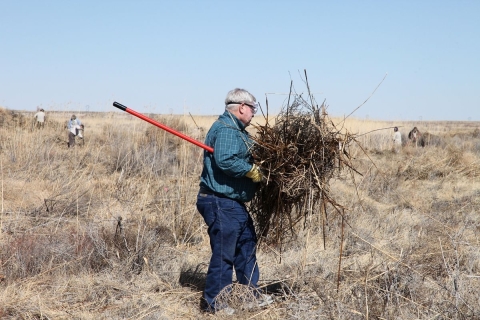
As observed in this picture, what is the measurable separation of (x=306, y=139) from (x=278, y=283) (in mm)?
1537

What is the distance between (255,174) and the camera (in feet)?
13.2

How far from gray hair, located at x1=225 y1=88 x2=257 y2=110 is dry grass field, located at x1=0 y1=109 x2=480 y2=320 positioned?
734 millimetres

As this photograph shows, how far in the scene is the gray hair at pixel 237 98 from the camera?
13.6 ft

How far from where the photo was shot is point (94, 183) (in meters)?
9.13

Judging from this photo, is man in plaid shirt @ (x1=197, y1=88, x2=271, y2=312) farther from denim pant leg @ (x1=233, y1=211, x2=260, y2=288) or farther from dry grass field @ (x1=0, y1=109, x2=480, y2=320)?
dry grass field @ (x1=0, y1=109, x2=480, y2=320)

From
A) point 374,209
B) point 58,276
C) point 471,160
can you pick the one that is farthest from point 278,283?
point 471,160

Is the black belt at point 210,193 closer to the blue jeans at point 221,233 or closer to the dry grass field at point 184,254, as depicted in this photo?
the blue jeans at point 221,233

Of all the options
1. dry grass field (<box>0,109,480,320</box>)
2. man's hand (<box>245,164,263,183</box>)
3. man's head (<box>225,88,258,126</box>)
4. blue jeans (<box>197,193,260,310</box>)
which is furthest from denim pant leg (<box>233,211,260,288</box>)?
man's head (<box>225,88,258,126</box>)

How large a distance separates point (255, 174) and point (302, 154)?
36 cm

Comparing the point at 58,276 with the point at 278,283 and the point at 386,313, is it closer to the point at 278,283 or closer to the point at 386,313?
the point at 278,283

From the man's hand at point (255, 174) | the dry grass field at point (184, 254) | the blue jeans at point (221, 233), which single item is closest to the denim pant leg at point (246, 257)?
the blue jeans at point (221, 233)

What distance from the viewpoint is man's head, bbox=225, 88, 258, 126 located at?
4.14 m

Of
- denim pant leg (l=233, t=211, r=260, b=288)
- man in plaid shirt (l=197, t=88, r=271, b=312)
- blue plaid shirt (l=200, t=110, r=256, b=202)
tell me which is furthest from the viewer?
denim pant leg (l=233, t=211, r=260, b=288)

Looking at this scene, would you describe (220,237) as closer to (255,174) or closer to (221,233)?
(221,233)
